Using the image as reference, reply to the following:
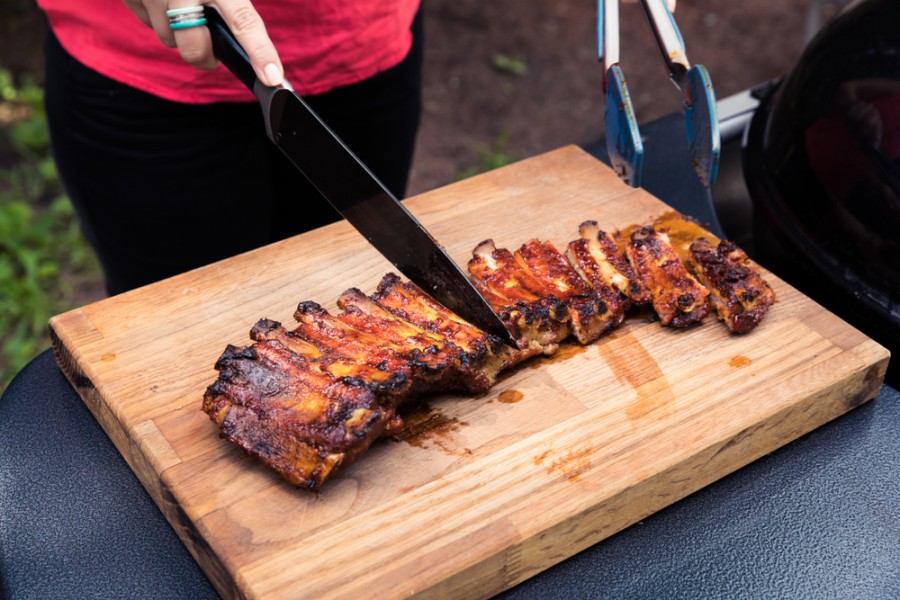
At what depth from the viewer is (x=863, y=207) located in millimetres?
2553

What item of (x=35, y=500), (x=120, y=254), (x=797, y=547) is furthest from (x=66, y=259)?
(x=797, y=547)

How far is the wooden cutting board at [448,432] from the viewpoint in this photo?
197cm

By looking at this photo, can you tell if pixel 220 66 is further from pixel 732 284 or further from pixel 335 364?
pixel 732 284

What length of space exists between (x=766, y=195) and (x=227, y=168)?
182 cm

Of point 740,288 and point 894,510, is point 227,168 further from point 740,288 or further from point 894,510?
point 894,510

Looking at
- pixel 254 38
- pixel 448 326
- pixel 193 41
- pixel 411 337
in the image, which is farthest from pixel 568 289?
pixel 193 41

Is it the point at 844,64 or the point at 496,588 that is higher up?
the point at 844,64

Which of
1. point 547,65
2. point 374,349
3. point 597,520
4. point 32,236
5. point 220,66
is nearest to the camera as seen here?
point 597,520

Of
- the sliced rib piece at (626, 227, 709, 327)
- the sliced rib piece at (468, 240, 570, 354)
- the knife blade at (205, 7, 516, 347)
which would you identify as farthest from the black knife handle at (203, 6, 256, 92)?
the sliced rib piece at (626, 227, 709, 327)

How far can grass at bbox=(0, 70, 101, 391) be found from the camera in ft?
18.0

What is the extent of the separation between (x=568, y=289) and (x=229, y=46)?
Result: 44.8 inches

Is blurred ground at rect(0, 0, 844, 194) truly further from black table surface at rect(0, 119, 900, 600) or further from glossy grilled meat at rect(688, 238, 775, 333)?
black table surface at rect(0, 119, 900, 600)

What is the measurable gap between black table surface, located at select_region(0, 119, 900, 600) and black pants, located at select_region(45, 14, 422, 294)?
968 millimetres

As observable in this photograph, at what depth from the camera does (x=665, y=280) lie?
2.65m
